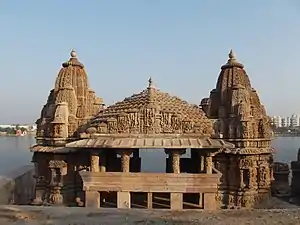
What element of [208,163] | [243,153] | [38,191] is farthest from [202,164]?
[38,191]

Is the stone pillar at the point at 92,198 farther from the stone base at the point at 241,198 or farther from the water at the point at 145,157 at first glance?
the water at the point at 145,157

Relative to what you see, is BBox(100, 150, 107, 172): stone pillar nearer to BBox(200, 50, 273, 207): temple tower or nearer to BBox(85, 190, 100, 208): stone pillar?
BBox(85, 190, 100, 208): stone pillar

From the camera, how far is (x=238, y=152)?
50.2ft

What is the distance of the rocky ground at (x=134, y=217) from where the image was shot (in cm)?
732

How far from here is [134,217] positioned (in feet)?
25.2

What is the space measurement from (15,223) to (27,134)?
436 ft

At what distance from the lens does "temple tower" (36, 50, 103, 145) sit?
16.0 meters

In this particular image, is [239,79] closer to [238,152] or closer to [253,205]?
[238,152]

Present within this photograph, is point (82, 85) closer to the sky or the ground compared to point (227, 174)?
closer to the sky

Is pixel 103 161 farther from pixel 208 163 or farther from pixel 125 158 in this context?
pixel 208 163

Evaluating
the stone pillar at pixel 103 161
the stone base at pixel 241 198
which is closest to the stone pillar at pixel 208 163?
the stone base at pixel 241 198

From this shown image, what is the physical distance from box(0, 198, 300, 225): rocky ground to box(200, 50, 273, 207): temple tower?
7087 millimetres

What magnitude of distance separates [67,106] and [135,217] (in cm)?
961

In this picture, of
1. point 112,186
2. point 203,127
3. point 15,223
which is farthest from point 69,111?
point 15,223
